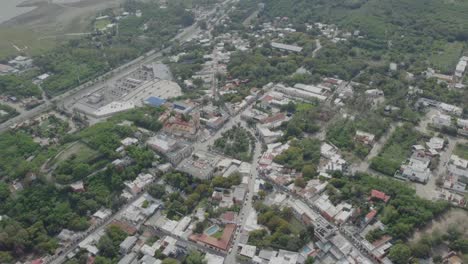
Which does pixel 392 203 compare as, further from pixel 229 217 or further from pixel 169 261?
pixel 169 261

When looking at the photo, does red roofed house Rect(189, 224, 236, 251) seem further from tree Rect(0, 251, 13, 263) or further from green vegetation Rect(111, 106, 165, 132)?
green vegetation Rect(111, 106, 165, 132)

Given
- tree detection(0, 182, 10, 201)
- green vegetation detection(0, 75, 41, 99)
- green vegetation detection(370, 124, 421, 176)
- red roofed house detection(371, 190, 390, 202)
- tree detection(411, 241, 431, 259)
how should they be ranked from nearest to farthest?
tree detection(411, 241, 431, 259) → red roofed house detection(371, 190, 390, 202) → tree detection(0, 182, 10, 201) → green vegetation detection(370, 124, 421, 176) → green vegetation detection(0, 75, 41, 99)

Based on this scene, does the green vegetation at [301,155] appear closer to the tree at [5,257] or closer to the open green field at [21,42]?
the tree at [5,257]

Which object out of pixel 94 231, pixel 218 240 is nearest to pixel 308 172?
pixel 218 240

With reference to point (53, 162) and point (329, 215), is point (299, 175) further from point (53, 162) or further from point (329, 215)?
point (53, 162)

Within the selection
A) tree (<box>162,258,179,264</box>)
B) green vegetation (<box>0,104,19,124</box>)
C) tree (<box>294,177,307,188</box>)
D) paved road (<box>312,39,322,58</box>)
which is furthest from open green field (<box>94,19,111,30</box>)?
tree (<box>162,258,179,264</box>)

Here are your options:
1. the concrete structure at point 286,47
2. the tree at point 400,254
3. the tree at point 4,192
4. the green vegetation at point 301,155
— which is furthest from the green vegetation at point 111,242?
the concrete structure at point 286,47

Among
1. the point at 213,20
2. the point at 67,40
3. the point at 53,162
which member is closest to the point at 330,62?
the point at 213,20
